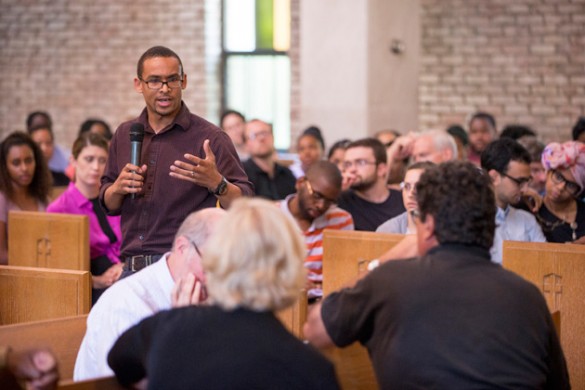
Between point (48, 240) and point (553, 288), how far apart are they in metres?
2.69

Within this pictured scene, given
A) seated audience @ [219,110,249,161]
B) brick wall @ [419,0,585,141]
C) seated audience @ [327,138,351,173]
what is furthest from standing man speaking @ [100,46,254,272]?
brick wall @ [419,0,585,141]

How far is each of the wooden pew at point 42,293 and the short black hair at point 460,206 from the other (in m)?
1.87

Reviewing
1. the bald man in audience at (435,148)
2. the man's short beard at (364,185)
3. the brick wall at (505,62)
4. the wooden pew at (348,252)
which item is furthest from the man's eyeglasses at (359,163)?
the brick wall at (505,62)

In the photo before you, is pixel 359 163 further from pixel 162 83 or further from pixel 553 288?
pixel 162 83

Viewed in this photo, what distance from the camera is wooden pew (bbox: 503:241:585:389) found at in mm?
4195

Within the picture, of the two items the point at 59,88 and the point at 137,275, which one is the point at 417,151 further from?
the point at 59,88

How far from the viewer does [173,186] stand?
3947mm

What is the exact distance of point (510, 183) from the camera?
5.27m

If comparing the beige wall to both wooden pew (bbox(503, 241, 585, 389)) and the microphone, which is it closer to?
wooden pew (bbox(503, 241, 585, 389))

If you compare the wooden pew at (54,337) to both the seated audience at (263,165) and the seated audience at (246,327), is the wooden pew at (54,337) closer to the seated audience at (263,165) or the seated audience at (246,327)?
the seated audience at (246,327)

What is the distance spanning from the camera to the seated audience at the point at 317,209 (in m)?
5.66

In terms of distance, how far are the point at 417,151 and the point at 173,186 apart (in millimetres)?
2674

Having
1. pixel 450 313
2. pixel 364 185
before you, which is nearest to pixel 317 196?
pixel 364 185

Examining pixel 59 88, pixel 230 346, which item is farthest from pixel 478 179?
pixel 59 88
